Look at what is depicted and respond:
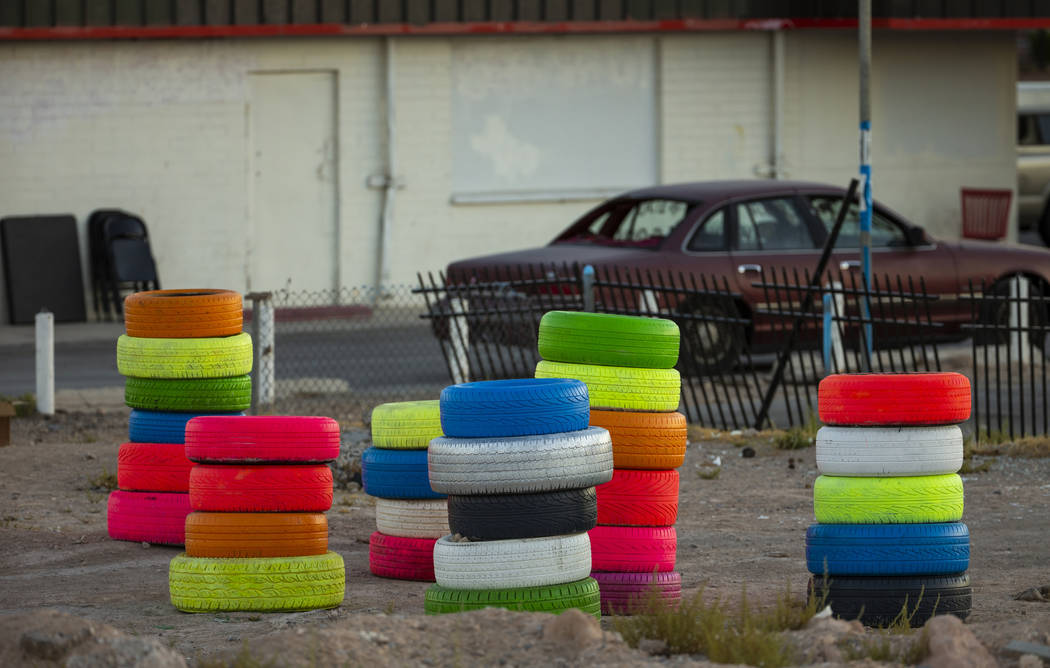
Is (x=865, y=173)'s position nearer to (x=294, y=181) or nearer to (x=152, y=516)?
(x=152, y=516)

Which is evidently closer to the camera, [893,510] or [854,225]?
[893,510]

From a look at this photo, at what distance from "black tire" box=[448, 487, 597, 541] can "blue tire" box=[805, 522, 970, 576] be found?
98cm

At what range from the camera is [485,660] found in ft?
17.0

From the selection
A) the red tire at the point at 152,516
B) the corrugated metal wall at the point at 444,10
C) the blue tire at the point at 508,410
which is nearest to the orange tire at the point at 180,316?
the red tire at the point at 152,516

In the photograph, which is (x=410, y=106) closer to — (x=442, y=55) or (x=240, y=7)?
(x=442, y=55)

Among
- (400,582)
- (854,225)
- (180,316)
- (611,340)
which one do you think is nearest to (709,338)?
(854,225)

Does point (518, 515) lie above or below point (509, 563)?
above

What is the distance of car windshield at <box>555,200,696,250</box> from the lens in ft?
45.6

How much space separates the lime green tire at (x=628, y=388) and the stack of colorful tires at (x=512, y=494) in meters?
0.76

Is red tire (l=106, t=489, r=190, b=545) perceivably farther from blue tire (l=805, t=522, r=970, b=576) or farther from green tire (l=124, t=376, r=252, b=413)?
blue tire (l=805, t=522, r=970, b=576)

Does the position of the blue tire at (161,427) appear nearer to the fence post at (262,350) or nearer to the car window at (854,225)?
the fence post at (262,350)

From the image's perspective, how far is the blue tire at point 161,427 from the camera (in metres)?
8.13

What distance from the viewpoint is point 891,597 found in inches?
247

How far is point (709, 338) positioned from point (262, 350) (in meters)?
3.34
